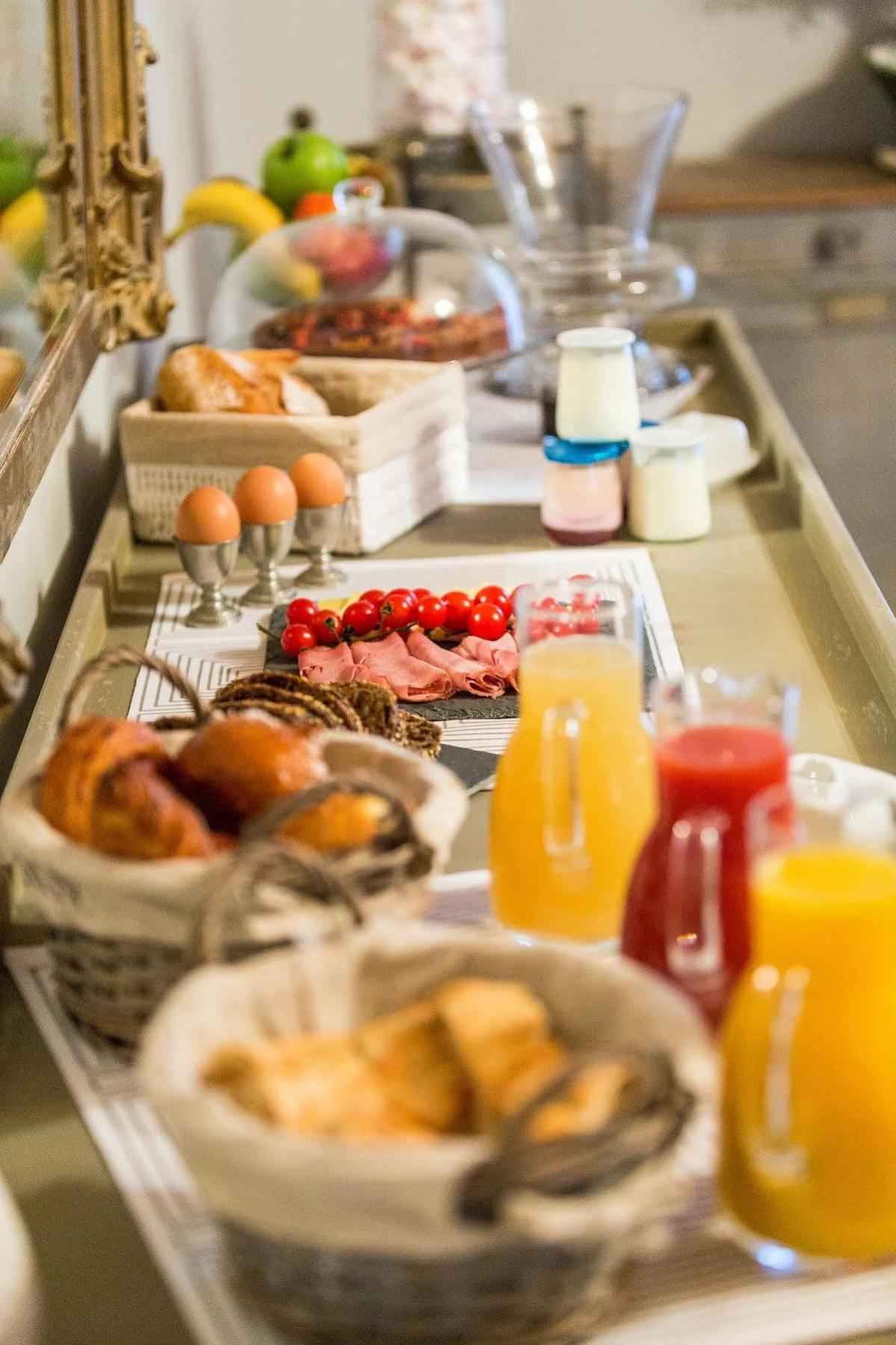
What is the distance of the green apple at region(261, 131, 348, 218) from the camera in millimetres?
2426

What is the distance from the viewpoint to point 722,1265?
2.15 feet

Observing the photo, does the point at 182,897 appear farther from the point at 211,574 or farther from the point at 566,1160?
the point at 211,574

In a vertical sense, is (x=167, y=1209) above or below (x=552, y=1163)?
below

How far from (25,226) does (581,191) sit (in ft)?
3.32

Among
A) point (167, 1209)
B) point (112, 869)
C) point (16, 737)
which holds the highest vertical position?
point (112, 869)

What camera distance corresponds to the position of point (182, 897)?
2.35ft

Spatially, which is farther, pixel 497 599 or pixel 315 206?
pixel 315 206

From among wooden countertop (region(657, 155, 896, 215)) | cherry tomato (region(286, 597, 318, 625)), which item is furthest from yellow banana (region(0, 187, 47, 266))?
wooden countertop (region(657, 155, 896, 215))

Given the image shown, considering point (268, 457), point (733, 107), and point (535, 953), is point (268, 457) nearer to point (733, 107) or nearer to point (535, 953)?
point (535, 953)

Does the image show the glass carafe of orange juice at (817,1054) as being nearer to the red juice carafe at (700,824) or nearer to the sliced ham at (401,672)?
the red juice carafe at (700,824)

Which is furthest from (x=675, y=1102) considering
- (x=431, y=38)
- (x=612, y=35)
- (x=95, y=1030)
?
(x=612, y=35)

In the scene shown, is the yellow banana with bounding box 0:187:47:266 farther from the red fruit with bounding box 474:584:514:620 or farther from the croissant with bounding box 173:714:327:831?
the croissant with bounding box 173:714:327:831

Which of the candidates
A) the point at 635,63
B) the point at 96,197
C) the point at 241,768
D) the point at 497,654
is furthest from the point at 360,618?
the point at 635,63

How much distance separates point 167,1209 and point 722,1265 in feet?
0.73
